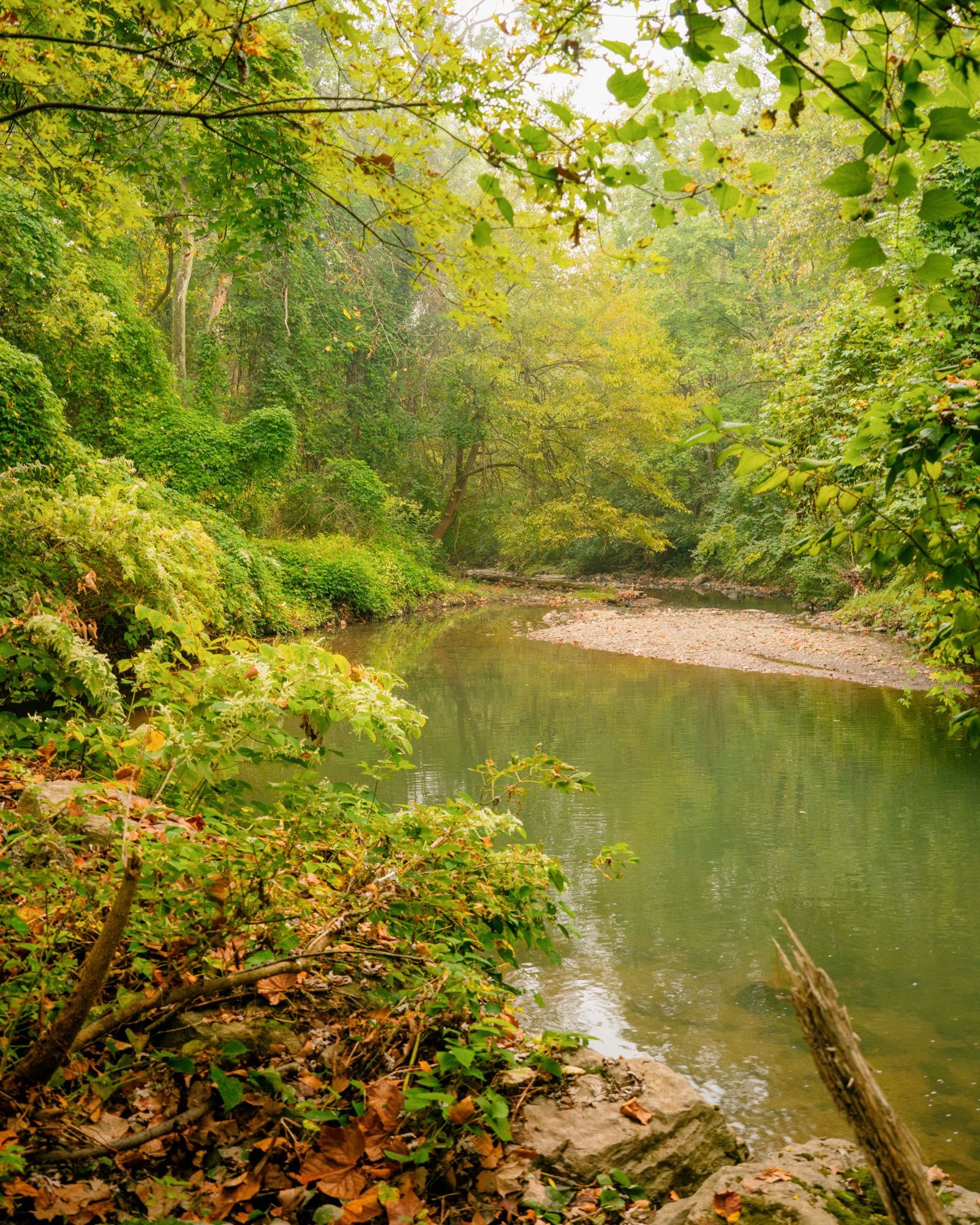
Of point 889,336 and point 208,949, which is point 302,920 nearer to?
point 208,949

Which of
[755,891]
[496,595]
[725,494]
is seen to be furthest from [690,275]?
[755,891]

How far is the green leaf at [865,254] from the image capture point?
138cm

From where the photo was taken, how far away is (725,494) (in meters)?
26.0

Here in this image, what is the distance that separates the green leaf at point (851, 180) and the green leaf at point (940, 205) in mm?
94

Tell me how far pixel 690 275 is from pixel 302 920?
28445 millimetres

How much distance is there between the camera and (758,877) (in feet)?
18.1

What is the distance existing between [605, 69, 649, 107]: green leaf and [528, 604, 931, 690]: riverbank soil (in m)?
9.53

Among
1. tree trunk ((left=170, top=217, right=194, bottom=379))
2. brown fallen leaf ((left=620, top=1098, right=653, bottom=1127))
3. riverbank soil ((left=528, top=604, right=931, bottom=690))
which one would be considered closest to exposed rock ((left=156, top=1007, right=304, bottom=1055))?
brown fallen leaf ((left=620, top=1098, right=653, bottom=1127))

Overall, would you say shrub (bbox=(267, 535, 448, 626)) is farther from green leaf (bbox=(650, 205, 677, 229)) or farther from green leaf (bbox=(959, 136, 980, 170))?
green leaf (bbox=(959, 136, 980, 170))

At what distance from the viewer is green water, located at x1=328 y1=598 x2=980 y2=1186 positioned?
354cm

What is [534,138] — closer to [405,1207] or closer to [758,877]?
[405,1207]

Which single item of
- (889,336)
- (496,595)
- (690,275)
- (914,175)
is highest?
(690,275)

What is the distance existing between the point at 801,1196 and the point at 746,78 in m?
2.32

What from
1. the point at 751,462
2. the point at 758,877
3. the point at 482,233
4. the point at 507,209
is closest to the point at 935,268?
the point at 751,462
